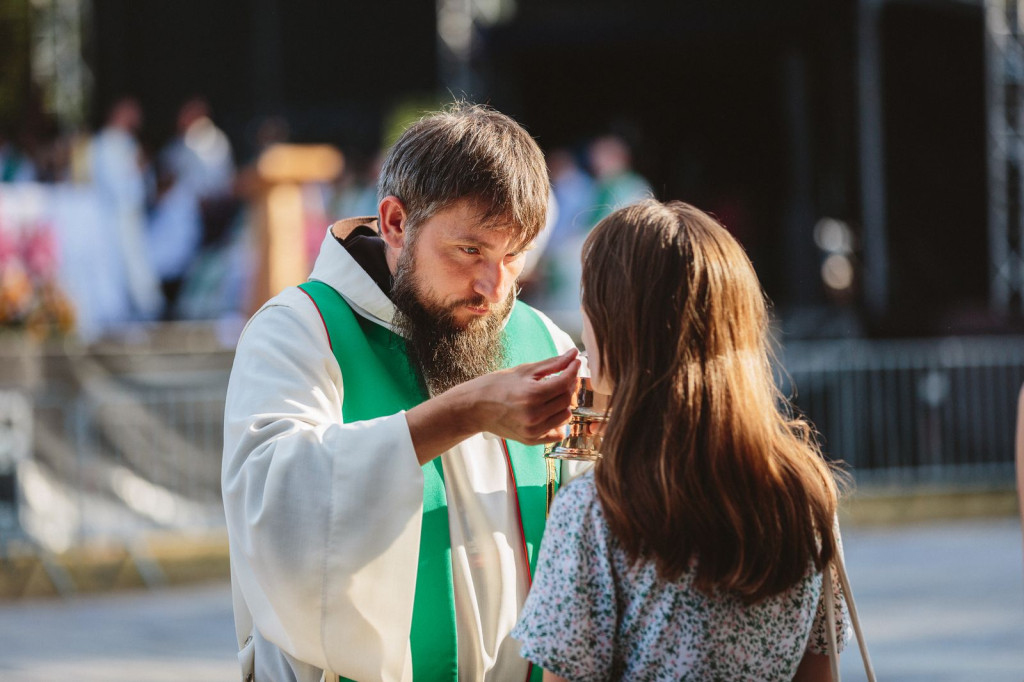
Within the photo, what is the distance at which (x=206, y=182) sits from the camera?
12914 millimetres

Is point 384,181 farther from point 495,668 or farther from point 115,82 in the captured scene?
point 115,82

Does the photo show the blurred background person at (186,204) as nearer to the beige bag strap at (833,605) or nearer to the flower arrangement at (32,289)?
the flower arrangement at (32,289)

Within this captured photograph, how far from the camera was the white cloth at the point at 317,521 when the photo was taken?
2.26 m

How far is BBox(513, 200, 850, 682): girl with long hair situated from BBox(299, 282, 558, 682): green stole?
18.2 inches

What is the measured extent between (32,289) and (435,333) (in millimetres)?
7885

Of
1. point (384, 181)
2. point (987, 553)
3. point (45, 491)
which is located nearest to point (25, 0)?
point (45, 491)

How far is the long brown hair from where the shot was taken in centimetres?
198

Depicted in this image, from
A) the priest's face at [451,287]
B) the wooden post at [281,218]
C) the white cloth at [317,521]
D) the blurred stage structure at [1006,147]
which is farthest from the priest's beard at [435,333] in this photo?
the blurred stage structure at [1006,147]

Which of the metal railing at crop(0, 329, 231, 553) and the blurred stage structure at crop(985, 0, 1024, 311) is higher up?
the blurred stage structure at crop(985, 0, 1024, 311)

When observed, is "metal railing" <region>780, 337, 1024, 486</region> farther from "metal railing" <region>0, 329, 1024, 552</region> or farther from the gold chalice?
the gold chalice

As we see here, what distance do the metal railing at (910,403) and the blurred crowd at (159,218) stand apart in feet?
6.73

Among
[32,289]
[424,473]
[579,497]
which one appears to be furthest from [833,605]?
[32,289]

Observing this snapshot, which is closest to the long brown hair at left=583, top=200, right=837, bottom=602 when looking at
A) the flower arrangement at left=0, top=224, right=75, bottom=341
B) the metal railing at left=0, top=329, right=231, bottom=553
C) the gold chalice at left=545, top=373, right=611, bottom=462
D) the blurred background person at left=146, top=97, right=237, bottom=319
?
the gold chalice at left=545, top=373, right=611, bottom=462

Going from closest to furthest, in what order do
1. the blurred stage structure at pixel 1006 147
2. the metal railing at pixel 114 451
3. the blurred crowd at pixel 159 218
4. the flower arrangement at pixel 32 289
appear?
the metal railing at pixel 114 451 → the flower arrangement at pixel 32 289 → the blurred crowd at pixel 159 218 → the blurred stage structure at pixel 1006 147
